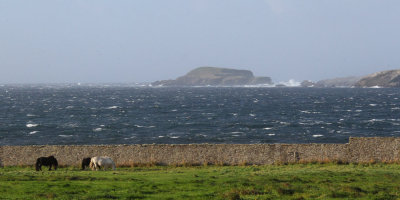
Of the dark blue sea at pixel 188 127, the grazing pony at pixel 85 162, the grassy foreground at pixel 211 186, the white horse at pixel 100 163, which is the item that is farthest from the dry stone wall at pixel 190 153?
the dark blue sea at pixel 188 127

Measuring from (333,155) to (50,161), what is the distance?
16.5m

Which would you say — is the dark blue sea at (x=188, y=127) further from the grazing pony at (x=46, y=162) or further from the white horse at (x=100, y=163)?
the white horse at (x=100, y=163)

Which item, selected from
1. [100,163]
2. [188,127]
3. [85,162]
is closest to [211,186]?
[100,163]

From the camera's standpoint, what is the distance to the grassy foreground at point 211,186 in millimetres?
18453

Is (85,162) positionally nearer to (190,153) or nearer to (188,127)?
(190,153)

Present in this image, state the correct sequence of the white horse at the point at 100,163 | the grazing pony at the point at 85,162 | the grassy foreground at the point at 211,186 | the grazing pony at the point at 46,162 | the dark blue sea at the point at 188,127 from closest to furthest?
1. the grassy foreground at the point at 211,186
2. the white horse at the point at 100,163
3. the grazing pony at the point at 46,162
4. the grazing pony at the point at 85,162
5. the dark blue sea at the point at 188,127

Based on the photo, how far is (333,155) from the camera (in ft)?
108

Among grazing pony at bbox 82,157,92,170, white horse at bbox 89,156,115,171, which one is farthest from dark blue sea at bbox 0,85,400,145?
white horse at bbox 89,156,115,171

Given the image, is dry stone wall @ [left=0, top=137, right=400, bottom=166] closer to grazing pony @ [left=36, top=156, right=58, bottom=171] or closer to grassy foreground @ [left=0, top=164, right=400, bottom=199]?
grazing pony @ [left=36, top=156, right=58, bottom=171]

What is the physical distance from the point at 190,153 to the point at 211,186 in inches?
469

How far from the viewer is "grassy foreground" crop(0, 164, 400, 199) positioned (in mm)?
18453

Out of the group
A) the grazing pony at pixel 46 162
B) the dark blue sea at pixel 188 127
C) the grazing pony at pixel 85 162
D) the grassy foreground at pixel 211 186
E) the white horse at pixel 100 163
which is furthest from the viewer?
the dark blue sea at pixel 188 127

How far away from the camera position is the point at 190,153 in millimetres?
32750

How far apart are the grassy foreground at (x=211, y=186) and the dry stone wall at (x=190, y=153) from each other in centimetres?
655
